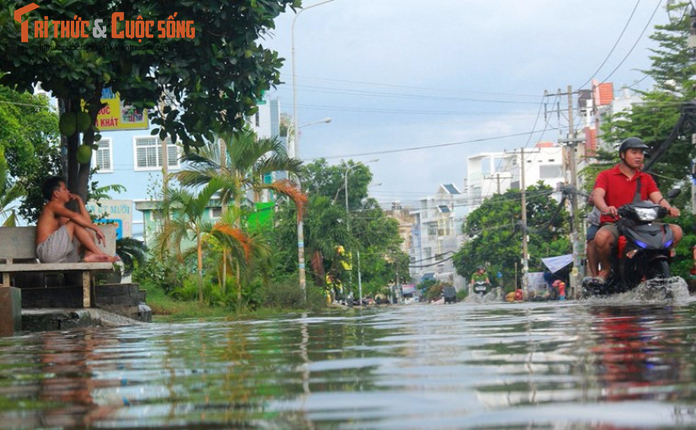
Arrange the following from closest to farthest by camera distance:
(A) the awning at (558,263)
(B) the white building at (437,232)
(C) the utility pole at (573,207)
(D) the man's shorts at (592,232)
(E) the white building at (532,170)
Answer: (D) the man's shorts at (592,232) < (C) the utility pole at (573,207) < (A) the awning at (558,263) < (E) the white building at (532,170) < (B) the white building at (437,232)

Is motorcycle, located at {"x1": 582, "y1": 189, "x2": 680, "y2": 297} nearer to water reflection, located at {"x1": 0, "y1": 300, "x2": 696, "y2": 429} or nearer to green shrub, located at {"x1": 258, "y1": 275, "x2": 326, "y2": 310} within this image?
water reflection, located at {"x1": 0, "y1": 300, "x2": 696, "y2": 429}

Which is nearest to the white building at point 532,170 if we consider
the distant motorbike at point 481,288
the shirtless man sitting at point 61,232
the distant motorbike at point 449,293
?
the distant motorbike at point 481,288

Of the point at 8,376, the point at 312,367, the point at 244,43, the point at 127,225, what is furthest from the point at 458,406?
the point at 127,225

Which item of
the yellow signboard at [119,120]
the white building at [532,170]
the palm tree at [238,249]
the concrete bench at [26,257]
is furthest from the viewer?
the white building at [532,170]

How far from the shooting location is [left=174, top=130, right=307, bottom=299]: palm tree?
27.5 meters

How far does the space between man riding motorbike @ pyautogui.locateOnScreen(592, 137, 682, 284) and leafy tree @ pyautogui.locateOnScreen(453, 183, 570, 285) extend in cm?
7000

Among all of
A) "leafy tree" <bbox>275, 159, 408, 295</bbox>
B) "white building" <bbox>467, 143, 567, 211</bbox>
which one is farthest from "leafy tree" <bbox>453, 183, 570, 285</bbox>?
"white building" <bbox>467, 143, 567, 211</bbox>

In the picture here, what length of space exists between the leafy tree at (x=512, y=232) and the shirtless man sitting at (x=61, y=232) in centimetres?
7132

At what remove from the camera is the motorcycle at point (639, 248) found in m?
11.5

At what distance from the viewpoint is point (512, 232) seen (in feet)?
286

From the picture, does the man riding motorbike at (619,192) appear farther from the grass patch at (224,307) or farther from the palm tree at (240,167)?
the palm tree at (240,167)

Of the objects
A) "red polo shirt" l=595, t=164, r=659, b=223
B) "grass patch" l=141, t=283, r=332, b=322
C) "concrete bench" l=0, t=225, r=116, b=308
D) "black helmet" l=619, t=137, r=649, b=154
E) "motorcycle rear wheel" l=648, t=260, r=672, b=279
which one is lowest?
"grass patch" l=141, t=283, r=332, b=322

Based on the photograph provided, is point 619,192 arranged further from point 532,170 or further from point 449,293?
point 532,170

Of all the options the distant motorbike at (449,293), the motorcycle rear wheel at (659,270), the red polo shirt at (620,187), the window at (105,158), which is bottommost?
the distant motorbike at (449,293)
